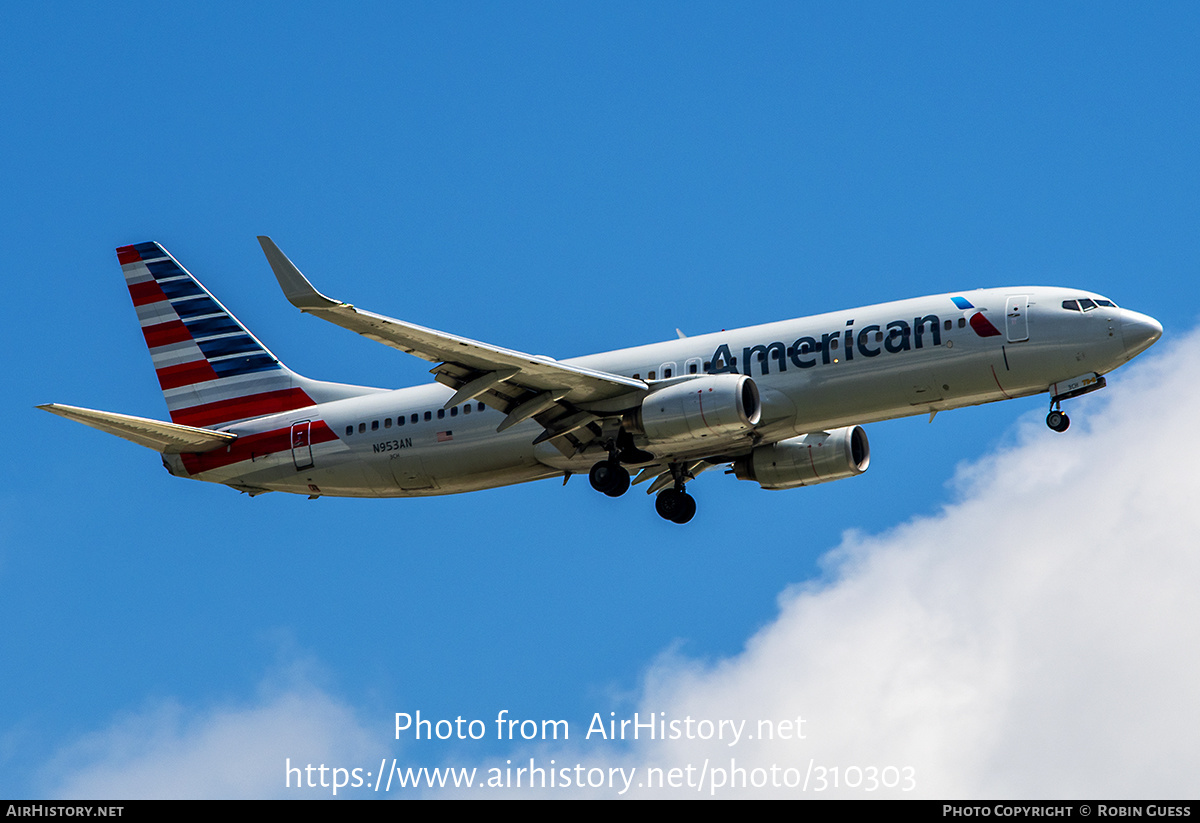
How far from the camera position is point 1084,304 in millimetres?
38781

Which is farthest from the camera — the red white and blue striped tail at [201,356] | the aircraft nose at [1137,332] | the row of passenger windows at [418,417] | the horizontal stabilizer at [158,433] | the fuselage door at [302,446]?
the red white and blue striped tail at [201,356]

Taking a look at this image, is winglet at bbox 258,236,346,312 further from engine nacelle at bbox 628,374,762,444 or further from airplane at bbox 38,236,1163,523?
engine nacelle at bbox 628,374,762,444

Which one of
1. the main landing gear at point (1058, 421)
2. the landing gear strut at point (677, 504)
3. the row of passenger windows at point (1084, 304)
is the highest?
the row of passenger windows at point (1084, 304)

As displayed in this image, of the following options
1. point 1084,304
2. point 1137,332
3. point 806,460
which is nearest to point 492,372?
point 806,460

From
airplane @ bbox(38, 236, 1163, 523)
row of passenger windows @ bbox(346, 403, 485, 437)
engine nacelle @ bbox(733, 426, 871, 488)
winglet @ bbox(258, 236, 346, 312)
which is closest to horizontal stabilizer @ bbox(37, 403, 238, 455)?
airplane @ bbox(38, 236, 1163, 523)

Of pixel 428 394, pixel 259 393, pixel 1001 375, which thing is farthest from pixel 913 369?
pixel 259 393

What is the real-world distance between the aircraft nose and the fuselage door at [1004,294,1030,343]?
239 cm

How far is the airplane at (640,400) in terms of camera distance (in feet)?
127

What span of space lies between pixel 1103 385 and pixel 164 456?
2763cm

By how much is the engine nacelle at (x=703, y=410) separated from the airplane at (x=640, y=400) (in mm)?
52

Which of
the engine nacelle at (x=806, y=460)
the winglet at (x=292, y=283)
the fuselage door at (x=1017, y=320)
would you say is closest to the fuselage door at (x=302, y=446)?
the winglet at (x=292, y=283)

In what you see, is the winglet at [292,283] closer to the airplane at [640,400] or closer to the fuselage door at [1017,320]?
the airplane at [640,400]

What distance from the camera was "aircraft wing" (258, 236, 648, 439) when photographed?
3538 centimetres

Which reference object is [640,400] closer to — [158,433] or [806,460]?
[806,460]
